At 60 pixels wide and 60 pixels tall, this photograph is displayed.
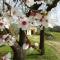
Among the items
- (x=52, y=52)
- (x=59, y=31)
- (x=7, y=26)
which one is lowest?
(x=52, y=52)

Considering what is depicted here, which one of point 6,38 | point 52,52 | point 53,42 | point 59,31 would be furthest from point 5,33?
point 59,31

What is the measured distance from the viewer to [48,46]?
4.70 metres

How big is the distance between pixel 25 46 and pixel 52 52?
3.49 meters

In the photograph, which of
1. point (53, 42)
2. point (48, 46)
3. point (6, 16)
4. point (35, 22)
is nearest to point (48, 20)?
point (35, 22)

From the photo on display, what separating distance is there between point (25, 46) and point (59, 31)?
14.8 ft

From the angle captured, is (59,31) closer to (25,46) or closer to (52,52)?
(52,52)

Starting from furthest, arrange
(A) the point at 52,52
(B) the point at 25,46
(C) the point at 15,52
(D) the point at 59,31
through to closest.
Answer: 1. (D) the point at 59,31
2. (A) the point at 52,52
3. (C) the point at 15,52
4. (B) the point at 25,46

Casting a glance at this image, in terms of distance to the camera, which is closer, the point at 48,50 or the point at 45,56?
the point at 45,56

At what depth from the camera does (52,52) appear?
4.36m

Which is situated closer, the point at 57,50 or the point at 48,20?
the point at 48,20

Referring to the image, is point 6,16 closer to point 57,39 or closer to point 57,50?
point 57,50

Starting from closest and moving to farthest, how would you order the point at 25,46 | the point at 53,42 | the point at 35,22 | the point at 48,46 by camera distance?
1. the point at 35,22
2. the point at 25,46
3. the point at 48,46
4. the point at 53,42

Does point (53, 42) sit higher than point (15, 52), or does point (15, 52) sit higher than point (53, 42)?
point (15, 52)

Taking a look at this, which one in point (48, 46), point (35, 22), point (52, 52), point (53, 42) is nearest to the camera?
point (35, 22)
